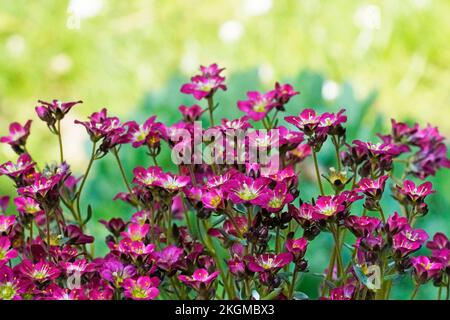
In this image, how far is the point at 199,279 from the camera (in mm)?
791

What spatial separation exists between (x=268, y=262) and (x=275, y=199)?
0.06 m

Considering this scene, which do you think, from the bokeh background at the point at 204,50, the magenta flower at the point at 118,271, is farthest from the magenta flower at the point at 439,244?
the bokeh background at the point at 204,50

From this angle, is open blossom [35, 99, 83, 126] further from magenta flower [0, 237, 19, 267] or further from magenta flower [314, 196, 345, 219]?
magenta flower [314, 196, 345, 219]

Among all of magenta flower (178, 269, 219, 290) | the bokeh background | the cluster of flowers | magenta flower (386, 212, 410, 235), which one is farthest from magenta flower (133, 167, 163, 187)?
the bokeh background

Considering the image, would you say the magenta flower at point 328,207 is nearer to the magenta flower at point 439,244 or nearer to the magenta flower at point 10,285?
the magenta flower at point 439,244

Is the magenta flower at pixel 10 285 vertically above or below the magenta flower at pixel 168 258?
below

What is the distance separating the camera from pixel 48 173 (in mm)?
839

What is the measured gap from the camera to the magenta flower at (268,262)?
2.47 feet

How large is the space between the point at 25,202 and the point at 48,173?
70mm

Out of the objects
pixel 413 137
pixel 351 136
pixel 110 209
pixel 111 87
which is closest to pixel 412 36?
pixel 111 87

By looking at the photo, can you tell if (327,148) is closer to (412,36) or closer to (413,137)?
(413,137)

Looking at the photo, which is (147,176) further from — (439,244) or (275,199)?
(439,244)

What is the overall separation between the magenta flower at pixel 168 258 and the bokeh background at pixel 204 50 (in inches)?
67.8

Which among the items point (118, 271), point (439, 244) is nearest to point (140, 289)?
point (118, 271)
